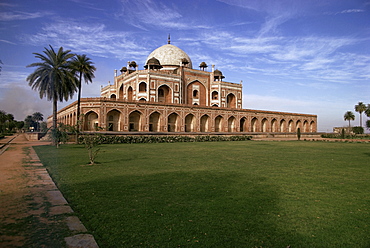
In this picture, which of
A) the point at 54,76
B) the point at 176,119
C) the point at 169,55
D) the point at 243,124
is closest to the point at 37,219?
the point at 54,76

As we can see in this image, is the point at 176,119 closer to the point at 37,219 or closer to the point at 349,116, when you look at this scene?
the point at 37,219

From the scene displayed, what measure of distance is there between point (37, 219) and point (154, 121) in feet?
94.9

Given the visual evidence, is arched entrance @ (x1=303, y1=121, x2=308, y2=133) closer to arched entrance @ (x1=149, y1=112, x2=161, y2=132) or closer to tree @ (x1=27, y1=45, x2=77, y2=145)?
arched entrance @ (x1=149, y1=112, x2=161, y2=132)

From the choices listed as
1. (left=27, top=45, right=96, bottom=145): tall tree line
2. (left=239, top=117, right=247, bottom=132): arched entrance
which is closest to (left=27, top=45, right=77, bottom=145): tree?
(left=27, top=45, right=96, bottom=145): tall tree line

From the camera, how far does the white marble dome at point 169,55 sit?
139ft

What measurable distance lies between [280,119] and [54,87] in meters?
35.1

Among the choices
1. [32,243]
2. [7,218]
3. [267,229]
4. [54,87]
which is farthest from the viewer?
[54,87]

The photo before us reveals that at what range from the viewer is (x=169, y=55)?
140 ft

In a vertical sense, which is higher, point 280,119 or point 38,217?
point 280,119

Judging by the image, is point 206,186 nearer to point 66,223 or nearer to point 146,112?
point 66,223

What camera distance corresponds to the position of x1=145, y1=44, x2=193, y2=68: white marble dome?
42.3 meters

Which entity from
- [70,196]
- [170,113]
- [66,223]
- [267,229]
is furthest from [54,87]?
[267,229]

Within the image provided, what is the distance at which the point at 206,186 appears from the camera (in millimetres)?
5457

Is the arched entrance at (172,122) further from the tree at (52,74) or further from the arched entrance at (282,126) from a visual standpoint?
the arched entrance at (282,126)
